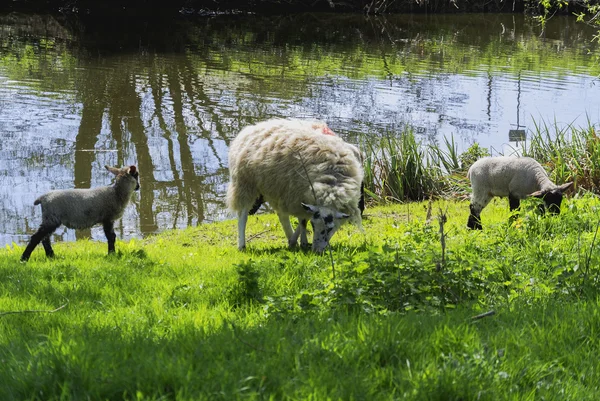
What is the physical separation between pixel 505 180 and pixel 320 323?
6.12 metres

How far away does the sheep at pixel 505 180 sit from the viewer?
9.90 metres

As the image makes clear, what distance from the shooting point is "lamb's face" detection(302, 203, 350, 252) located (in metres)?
8.12

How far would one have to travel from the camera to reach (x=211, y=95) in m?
20.6

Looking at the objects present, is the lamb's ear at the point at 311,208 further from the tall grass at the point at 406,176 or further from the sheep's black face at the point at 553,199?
the tall grass at the point at 406,176

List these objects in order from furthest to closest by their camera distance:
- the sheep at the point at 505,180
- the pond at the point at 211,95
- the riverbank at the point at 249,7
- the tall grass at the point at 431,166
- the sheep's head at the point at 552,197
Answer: the riverbank at the point at 249,7 < the pond at the point at 211,95 < the tall grass at the point at 431,166 < the sheep at the point at 505,180 < the sheep's head at the point at 552,197

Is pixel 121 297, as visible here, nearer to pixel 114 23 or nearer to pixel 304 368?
pixel 304 368

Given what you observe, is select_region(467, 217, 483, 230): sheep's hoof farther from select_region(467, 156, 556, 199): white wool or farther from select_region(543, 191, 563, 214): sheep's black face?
select_region(543, 191, 563, 214): sheep's black face

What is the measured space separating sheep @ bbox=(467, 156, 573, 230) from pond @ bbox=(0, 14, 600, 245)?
4.71 meters

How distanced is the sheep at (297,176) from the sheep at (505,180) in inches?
81.5

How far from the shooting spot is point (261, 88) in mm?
21609

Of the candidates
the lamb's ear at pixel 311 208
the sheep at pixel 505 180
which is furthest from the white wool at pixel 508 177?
the lamb's ear at pixel 311 208

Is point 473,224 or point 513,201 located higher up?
point 513,201

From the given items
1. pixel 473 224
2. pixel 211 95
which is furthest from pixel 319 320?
pixel 211 95

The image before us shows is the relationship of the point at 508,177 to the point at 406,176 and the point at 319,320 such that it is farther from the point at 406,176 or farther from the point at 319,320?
the point at 319,320
